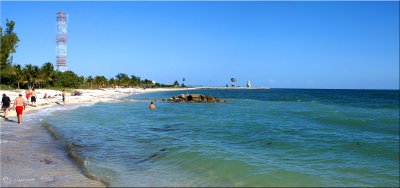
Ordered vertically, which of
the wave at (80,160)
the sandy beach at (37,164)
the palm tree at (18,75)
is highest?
the palm tree at (18,75)

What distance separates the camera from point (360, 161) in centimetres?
1234

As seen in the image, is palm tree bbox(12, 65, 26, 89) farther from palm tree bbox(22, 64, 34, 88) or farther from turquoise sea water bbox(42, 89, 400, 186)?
turquoise sea water bbox(42, 89, 400, 186)

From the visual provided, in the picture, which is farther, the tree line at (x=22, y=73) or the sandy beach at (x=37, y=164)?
the tree line at (x=22, y=73)

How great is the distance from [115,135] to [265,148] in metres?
8.13

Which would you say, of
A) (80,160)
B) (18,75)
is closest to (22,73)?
(18,75)

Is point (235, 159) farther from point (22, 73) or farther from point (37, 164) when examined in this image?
point (22, 73)

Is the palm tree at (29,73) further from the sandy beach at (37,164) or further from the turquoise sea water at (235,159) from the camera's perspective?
the sandy beach at (37,164)

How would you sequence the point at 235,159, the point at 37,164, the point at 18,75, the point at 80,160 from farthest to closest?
the point at 18,75 → the point at 235,159 → the point at 80,160 → the point at 37,164

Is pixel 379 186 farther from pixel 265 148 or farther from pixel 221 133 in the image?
pixel 221 133

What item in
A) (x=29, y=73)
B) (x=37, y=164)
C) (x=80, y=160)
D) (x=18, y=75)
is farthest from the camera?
(x=29, y=73)

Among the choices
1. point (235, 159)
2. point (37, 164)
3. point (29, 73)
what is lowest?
point (235, 159)

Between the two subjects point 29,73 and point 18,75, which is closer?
point 18,75

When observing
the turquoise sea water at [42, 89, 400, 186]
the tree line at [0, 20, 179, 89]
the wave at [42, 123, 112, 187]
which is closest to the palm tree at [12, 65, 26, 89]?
the tree line at [0, 20, 179, 89]

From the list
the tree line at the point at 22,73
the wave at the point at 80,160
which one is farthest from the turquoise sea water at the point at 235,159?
the tree line at the point at 22,73
